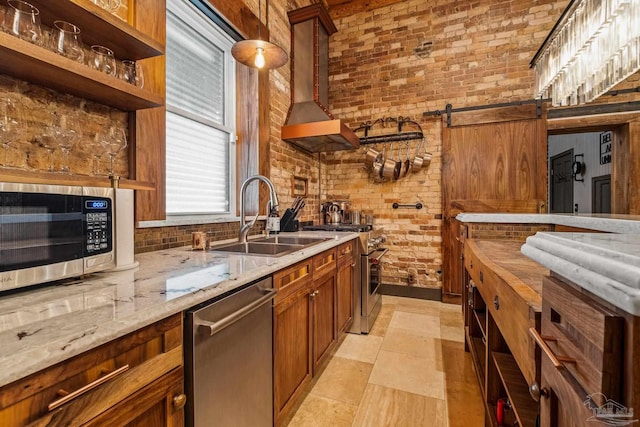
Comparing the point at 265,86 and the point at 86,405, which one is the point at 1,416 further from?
the point at 265,86

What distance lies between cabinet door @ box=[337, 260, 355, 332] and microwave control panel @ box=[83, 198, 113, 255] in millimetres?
1579

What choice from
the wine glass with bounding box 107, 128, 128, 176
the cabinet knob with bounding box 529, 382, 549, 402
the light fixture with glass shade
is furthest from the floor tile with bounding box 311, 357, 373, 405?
the light fixture with glass shade

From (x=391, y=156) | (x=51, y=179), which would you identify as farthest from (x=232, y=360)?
(x=391, y=156)

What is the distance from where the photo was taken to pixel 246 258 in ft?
4.85

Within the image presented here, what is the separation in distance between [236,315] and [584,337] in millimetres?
946

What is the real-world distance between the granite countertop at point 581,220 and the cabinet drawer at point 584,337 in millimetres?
969

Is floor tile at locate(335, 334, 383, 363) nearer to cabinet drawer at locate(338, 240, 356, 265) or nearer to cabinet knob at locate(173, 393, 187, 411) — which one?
cabinet drawer at locate(338, 240, 356, 265)

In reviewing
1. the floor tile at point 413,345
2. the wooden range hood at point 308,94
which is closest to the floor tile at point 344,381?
the floor tile at point 413,345

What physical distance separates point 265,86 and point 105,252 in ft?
6.98

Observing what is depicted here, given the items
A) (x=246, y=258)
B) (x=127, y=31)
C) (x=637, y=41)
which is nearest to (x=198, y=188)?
(x=246, y=258)

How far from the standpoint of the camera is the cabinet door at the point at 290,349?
139cm

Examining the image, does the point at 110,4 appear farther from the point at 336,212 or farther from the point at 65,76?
the point at 336,212

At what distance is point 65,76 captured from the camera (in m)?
1.09

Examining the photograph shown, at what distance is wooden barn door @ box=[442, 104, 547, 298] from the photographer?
3.22 m
